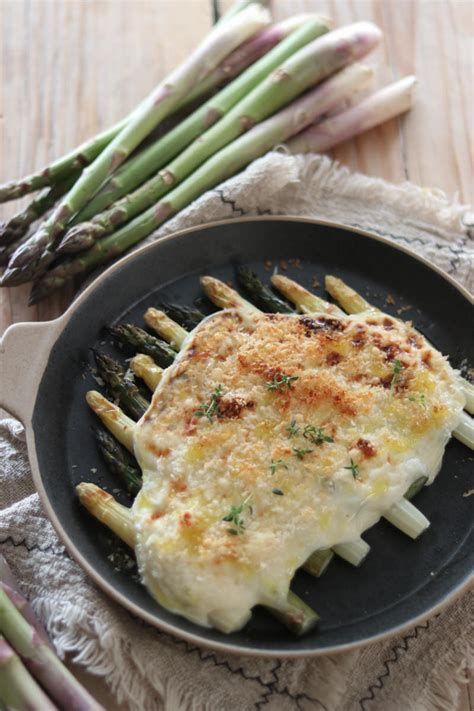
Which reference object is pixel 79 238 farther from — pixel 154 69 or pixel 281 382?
pixel 154 69

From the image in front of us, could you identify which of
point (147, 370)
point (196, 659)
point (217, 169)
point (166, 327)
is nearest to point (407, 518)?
point (196, 659)

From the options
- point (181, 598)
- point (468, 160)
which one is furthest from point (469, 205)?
point (181, 598)

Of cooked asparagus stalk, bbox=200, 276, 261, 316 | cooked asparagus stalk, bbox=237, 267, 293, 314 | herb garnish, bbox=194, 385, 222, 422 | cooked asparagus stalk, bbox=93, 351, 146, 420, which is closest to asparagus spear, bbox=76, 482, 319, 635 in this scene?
cooked asparagus stalk, bbox=93, 351, 146, 420

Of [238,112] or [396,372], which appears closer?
[396,372]

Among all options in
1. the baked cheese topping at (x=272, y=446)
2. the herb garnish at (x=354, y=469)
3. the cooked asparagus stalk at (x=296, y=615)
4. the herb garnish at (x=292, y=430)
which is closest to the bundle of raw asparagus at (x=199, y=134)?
the baked cheese topping at (x=272, y=446)

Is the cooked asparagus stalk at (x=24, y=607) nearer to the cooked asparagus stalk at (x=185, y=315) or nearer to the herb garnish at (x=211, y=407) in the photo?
the herb garnish at (x=211, y=407)
